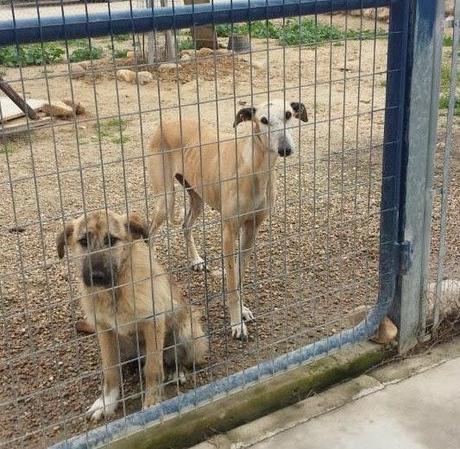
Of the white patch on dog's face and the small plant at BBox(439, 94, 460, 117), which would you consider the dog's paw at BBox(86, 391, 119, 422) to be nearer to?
the white patch on dog's face

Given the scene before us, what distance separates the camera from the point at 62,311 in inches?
185

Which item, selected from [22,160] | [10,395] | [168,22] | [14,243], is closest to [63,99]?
[22,160]

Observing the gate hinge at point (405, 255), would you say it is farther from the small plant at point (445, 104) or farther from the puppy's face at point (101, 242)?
the small plant at point (445, 104)

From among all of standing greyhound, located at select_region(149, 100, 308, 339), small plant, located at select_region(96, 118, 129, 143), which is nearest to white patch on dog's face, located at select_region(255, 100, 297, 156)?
standing greyhound, located at select_region(149, 100, 308, 339)

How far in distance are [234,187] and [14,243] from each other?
223 centimetres

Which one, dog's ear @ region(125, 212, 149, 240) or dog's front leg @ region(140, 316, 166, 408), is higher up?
dog's ear @ region(125, 212, 149, 240)

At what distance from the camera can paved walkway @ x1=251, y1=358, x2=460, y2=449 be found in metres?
3.25

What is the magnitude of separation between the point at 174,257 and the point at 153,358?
214cm

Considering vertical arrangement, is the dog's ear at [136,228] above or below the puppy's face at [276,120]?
below

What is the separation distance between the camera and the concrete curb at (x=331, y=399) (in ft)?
10.9

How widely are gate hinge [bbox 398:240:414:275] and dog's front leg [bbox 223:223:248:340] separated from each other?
42.1 inches

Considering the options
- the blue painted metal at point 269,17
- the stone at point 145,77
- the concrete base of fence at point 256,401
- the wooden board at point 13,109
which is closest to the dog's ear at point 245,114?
the blue painted metal at point 269,17

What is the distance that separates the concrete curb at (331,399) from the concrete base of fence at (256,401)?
40 millimetres

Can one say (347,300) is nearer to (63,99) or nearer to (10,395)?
(10,395)
